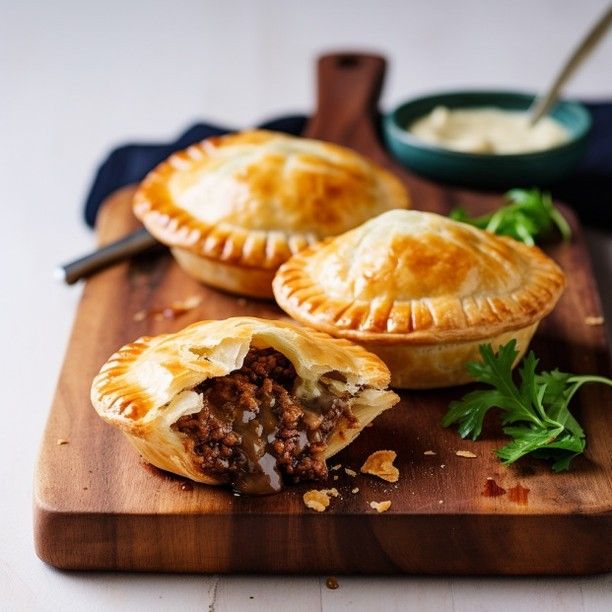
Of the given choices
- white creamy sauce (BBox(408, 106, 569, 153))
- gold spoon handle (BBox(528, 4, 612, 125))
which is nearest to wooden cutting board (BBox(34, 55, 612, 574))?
white creamy sauce (BBox(408, 106, 569, 153))

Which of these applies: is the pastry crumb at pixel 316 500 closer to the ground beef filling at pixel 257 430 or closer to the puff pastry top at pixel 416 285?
the ground beef filling at pixel 257 430

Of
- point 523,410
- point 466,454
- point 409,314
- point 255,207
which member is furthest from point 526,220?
point 466,454

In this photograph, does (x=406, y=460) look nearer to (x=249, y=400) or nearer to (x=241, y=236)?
(x=249, y=400)

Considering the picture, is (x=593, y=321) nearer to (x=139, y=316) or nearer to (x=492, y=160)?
(x=492, y=160)

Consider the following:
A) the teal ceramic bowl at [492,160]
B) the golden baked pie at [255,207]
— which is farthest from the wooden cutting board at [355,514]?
the teal ceramic bowl at [492,160]

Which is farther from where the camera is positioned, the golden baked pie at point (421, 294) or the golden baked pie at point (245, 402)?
the golden baked pie at point (421, 294)

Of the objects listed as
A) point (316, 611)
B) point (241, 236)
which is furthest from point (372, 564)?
point (241, 236)

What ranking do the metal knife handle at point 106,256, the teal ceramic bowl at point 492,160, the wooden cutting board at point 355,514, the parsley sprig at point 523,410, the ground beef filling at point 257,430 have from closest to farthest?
the wooden cutting board at point 355,514 < the ground beef filling at point 257,430 < the parsley sprig at point 523,410 < the metal knife handle at point 106,256 < the teal ceramic bowl at point 492,160
